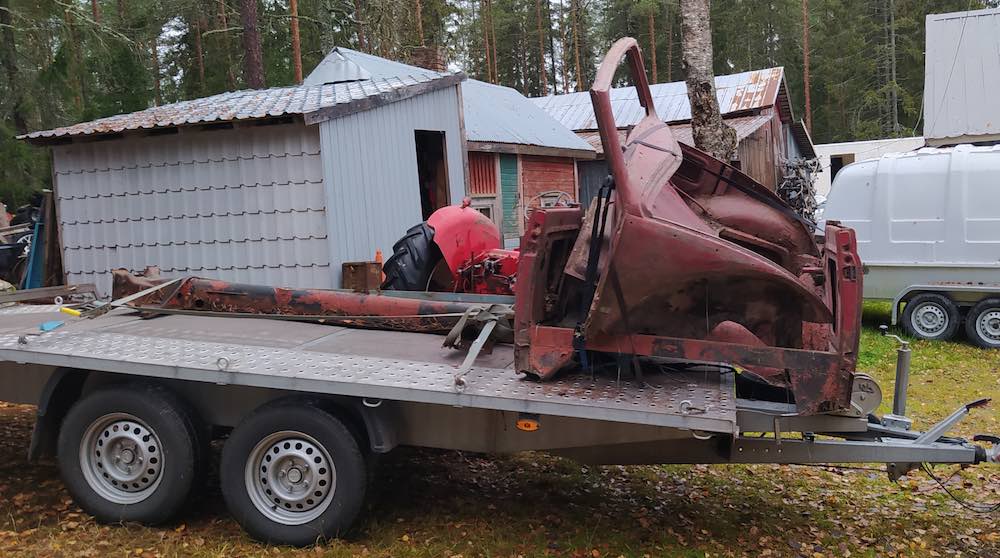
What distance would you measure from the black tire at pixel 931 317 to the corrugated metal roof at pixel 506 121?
7807mm

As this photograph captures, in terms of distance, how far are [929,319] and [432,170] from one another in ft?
25.2

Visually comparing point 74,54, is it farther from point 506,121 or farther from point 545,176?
point 545,176

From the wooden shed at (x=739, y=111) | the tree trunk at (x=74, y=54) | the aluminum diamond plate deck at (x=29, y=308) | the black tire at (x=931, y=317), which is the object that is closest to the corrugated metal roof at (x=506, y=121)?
the wooden shed at (x=739, y=111)

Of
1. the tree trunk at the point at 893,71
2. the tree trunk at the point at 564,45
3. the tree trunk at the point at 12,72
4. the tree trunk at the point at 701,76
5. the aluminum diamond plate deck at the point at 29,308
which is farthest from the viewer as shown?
the tree trunk at the point at 564,45

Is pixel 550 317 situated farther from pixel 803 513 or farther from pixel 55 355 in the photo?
pixel 55 355

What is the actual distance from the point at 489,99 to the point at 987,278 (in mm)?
11303

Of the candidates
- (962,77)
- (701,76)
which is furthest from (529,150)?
(962,77)

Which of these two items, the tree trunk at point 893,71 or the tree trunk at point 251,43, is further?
the tree trunk at point 893,71

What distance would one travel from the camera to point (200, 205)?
954 centimetres

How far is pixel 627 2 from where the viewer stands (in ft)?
137

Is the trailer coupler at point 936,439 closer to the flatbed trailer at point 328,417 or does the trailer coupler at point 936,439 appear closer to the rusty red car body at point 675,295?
the flatbed trailer at point 328,417

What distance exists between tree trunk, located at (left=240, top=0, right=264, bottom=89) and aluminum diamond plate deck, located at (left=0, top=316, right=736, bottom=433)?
Answer: 13512 millimetres

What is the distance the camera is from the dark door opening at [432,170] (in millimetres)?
12102

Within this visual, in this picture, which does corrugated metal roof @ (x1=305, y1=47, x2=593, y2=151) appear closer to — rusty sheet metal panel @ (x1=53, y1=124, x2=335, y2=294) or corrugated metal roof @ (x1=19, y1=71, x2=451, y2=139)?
corrugated metal roof @ (x1=19, y1=71, x2=451, y2=139)
